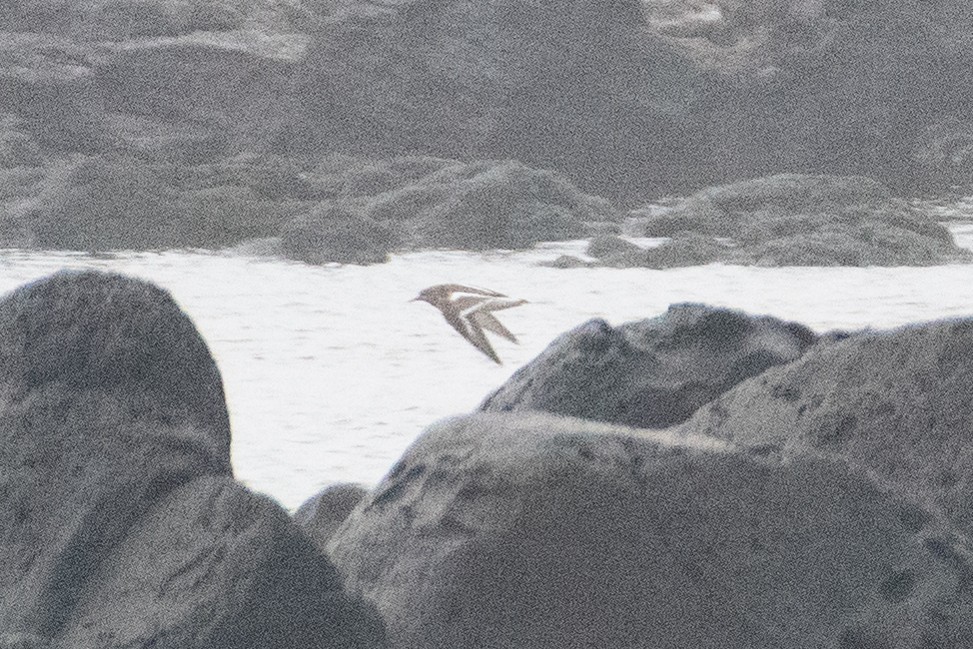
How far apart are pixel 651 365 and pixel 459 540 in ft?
3.21

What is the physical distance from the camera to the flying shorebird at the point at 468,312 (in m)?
3.96

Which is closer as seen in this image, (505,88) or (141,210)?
(141,210)

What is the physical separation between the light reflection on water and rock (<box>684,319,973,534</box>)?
89cm

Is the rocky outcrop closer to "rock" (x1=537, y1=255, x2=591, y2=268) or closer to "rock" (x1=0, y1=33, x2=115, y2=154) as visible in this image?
"rock" (x1=0, y1=33, x2=115, y2=154)

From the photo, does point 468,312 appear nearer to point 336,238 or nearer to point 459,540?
point 459,540

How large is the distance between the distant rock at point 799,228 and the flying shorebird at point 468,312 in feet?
14.0

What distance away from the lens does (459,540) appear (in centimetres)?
189

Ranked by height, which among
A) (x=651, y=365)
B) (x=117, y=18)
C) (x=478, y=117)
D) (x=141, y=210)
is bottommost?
(x=478, y=117)

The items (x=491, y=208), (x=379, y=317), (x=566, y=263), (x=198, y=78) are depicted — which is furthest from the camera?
(x=198, y=78)

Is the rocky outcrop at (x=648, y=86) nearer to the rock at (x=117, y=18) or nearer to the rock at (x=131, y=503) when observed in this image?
the rock at (x=117, y=18)

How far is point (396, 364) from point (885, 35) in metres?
13.7

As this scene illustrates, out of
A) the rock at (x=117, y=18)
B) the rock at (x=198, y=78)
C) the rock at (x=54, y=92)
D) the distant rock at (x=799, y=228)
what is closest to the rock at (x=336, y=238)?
the distant rock at (x=799, y=228)

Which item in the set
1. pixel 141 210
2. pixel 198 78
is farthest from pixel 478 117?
pixel 141 210

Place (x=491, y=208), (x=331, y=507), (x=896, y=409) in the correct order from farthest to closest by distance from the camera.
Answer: (x=491, y=208), (x=331, y=507), (x=896, y=409)
